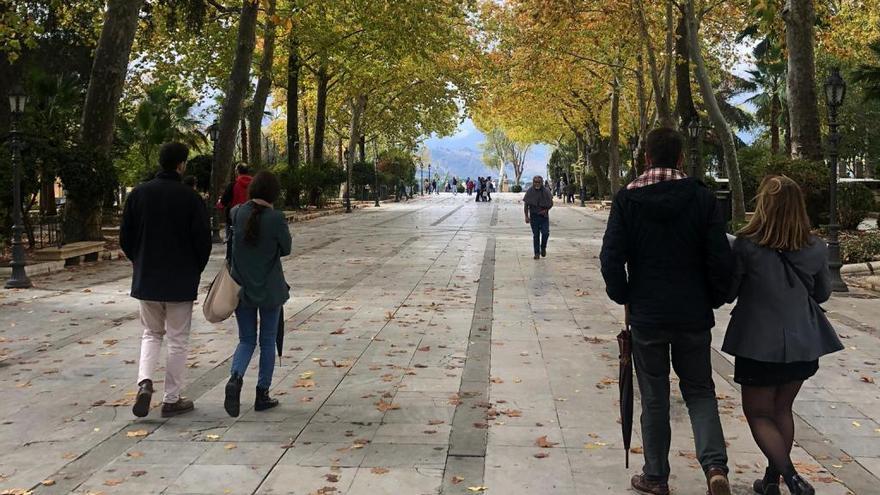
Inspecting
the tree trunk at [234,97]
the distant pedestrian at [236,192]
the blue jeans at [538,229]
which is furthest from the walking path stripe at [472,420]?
the tree trunk at [234,97]

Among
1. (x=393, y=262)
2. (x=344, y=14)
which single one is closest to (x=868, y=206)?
(x=393, y=262)

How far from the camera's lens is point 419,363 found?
710 cm

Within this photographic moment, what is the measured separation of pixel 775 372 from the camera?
152 inches

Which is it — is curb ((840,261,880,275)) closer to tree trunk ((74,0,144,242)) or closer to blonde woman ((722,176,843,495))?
blonde woman ((722,176,843,495))

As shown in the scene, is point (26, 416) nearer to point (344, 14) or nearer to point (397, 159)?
point (344, 14)

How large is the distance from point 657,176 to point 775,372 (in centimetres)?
108

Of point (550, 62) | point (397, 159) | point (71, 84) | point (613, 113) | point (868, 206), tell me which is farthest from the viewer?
point (397, 159)

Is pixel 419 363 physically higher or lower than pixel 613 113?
lower

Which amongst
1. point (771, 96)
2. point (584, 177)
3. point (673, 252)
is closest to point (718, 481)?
point (673, 252)

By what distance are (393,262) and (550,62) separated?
849 inches

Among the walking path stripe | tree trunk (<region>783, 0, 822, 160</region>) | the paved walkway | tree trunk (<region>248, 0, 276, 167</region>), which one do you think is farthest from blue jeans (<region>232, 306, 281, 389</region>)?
tree trunk (<region>248, 0, 276, 167</region>)

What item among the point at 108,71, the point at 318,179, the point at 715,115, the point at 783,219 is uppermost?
the point at 108,71

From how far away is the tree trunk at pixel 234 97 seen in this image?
22.4m

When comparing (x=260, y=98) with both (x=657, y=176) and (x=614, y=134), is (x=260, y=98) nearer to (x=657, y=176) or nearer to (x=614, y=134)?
(x=614, y=134)
